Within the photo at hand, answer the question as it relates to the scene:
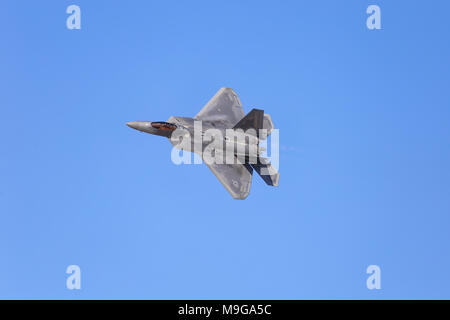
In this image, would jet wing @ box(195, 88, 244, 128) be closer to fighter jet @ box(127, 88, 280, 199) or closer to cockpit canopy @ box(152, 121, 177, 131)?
fighter jet @ box(127, 88, 280, 199)

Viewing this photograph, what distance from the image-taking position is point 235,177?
1510 inches

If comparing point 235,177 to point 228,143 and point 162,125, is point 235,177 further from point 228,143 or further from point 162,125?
point 162,125

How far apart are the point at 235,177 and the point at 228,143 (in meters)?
2.36

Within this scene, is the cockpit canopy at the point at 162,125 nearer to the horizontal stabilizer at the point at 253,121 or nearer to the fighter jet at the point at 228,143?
the fighter jet at the point at 228,143

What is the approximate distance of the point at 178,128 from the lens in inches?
1528

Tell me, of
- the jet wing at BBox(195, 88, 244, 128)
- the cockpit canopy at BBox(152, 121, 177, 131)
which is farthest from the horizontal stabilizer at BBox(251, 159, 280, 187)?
the cockpit canopy at BBox(152, 121, 177, 131)

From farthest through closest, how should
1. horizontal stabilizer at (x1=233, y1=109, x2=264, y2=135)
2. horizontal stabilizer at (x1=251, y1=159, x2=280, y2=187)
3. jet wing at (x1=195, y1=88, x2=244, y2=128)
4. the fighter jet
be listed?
jet wing at (x1=195, y1=88, x2=244, y2=128)
horizontal stabilizer at (x1=251, y1=159, x2=280, y2=187)
horizontal stabilizer at (x1=233, y1=109, x2=264, y2=135)
the fighter jet

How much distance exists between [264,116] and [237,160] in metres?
4.54

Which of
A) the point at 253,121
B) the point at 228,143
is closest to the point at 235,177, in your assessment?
the point at 228,143

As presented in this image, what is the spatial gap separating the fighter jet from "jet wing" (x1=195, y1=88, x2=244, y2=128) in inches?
35.9

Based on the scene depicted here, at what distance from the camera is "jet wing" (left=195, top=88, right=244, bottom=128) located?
41188mm

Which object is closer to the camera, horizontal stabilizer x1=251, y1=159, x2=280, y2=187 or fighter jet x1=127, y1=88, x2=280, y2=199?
fighter jet x1=127, y1=88, x2=280, y2=199

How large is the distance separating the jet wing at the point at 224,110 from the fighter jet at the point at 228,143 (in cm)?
91

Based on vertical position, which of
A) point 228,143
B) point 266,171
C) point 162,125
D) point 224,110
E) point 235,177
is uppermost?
point 224,110
